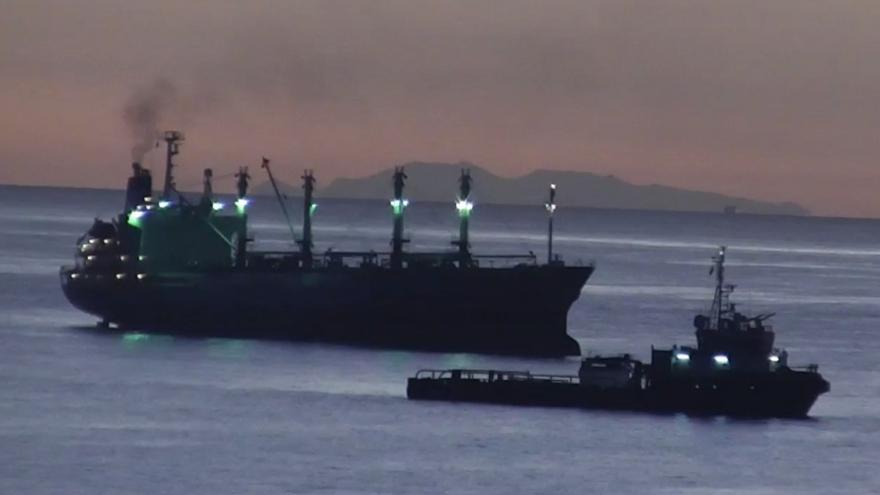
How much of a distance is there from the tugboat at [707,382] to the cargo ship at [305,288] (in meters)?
26.6

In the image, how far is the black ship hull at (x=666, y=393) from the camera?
8262 cm

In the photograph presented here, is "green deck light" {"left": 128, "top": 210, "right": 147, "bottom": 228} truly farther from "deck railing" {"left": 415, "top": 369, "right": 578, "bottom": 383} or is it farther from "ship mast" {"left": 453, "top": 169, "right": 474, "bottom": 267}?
"deck railing" {"left": 415, "top": 369, "right": 578, "bottom": 383}

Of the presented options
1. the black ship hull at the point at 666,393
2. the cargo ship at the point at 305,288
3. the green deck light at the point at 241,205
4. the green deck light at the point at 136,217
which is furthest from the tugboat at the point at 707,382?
the green deck light at the point at 241,205

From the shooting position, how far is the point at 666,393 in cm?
8362

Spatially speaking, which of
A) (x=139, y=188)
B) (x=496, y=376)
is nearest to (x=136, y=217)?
(x=139, y=188)

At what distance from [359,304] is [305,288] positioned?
286 centimetres

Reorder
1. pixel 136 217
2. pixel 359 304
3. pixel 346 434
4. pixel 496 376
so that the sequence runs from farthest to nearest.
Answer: pixel 136 217 → pixel 359 304 → pixel 496 376 → pixel 346 434

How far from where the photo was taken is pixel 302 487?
6750 centimetres

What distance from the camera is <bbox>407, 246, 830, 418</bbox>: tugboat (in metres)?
82.6

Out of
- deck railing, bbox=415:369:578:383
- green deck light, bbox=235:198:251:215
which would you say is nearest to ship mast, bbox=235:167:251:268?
green deck light, bbox=235:198:251:215

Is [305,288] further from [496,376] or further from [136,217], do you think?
[496,376]

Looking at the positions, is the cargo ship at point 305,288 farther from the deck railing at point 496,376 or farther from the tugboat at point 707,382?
the tugboat at point 707,382

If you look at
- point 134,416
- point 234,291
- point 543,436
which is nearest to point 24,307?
point 234,291

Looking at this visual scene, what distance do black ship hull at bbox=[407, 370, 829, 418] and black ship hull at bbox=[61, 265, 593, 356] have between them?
84.8 feet
